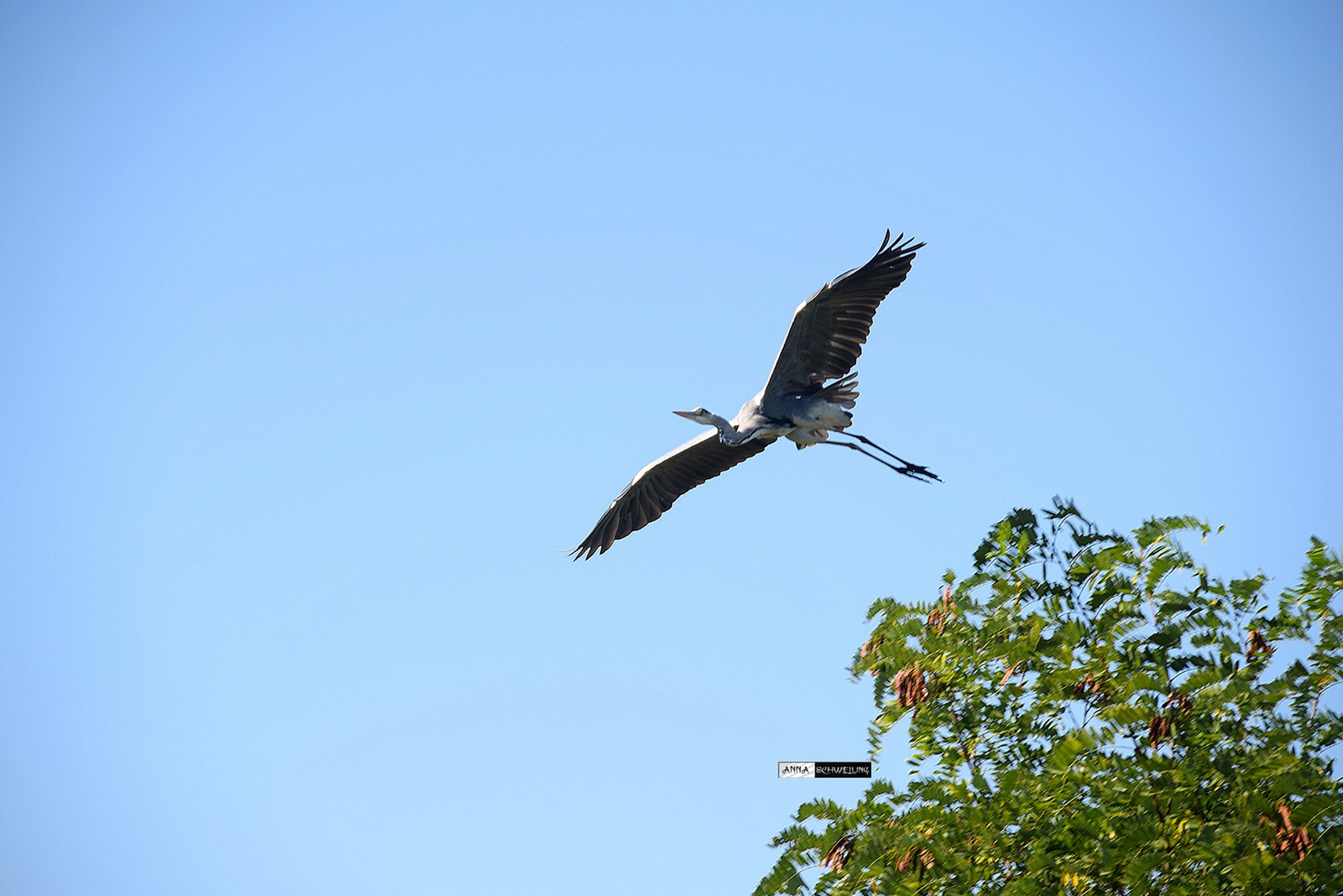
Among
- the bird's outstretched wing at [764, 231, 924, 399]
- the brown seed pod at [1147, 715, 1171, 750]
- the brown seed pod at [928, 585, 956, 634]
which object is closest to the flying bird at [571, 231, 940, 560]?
the bird's outstretched wing at [764, 231, 924, 399]

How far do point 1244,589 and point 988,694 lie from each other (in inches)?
82.6

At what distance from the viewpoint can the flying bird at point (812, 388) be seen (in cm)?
1363

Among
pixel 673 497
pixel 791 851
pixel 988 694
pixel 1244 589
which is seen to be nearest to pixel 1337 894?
pixel 1244 589

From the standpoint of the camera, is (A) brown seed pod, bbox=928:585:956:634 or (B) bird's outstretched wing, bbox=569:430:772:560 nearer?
(A) brown seed pod, bbox=928:585:956:634

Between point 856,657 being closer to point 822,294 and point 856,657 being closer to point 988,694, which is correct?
point 988,694

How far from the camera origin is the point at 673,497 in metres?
16.2

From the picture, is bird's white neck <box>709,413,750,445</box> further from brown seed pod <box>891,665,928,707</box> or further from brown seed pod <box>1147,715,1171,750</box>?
brown seed pod <box>1147,715,1171,750</box>

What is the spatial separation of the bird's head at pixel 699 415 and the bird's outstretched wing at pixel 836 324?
95 centimetres

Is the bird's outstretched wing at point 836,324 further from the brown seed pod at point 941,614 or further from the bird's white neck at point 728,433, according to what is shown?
the brown seed pod at point 941,614

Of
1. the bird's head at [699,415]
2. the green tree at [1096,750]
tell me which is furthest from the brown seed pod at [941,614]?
the bird's head at [699,415]

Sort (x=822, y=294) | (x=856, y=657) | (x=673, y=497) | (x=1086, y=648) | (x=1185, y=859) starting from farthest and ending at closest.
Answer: (x=673, y=497) < (x=822, y=294) < (x=856, y=657) < (x=1086, y=648) < (x=1185, y=859)

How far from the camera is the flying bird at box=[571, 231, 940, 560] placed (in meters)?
13.6

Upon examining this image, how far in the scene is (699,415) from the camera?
1512 cm

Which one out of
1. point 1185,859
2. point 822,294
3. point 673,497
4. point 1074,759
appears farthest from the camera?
point 673,497
